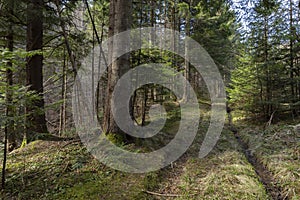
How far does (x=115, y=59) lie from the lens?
13.2 ft

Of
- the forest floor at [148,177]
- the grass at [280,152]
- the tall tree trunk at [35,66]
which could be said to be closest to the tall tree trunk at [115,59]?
the forest floor at [148,177]

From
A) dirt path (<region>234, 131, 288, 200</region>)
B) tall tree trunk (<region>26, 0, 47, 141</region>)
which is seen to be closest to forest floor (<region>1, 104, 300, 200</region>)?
dirt path (<region>234, 131, 288, 200</region>)

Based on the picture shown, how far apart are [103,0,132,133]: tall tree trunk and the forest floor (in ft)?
2.46

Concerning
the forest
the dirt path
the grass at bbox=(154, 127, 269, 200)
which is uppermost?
the forest

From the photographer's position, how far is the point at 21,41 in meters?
5.90

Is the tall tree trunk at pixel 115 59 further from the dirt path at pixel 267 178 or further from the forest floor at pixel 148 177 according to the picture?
the dirt path at pixel 267 178

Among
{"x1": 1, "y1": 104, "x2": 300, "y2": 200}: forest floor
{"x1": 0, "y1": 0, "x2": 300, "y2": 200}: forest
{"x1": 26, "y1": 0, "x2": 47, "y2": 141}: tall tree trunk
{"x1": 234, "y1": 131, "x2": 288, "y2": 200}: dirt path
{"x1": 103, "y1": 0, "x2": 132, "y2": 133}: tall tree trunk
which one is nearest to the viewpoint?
{"x1": 1, "y1": 104, "x2": 300, "y2": 200}: forest floor

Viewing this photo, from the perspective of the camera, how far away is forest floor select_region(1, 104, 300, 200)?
2609 mm

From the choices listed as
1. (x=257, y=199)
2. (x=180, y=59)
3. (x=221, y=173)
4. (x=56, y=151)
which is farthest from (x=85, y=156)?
(x=180, y=59)

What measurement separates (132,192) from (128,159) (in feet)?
2.55

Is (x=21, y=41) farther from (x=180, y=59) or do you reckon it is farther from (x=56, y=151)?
(x=180, y=59)

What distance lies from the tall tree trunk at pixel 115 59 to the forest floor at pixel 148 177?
2.46 ft

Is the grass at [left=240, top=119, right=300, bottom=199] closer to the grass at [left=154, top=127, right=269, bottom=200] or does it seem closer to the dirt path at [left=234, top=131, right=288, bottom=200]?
the dirt path at [left=234, top=131, right=288, bottom=200]

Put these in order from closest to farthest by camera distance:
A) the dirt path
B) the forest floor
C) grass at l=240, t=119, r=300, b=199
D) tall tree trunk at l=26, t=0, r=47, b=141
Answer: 1. the forest floor
2. the dirt path
3. grass at l=240, t=119, r=300, b=199
4. tall tree trunk at l=26, t=0, r=47, b=141
